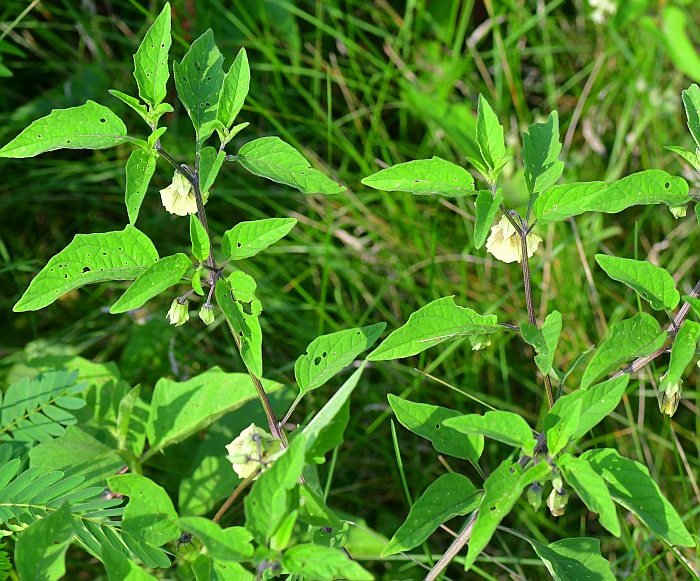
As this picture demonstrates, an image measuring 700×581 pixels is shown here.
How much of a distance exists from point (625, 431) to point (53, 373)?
1643 millimetres

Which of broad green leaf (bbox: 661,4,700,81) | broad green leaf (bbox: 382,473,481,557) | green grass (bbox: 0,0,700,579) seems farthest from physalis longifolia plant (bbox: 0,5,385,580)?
broad green leaf (bbox: 661,4,700,81)

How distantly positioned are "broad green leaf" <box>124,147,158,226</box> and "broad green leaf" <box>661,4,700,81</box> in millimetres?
2250

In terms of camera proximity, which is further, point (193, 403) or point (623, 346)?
point (193, 403)

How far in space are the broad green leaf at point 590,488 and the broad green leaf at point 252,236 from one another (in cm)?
58

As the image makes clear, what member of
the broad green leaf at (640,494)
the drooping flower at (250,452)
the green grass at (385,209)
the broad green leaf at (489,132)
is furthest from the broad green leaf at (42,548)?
the green grass at (385,209)

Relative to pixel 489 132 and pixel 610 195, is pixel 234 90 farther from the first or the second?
pixel 610 195

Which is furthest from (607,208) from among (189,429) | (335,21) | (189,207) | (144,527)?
(335,21)

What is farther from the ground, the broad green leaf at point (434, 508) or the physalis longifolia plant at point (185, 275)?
the physalis longifolia plant at point (185, 275)

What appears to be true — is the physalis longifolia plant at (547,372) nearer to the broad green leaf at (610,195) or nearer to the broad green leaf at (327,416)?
the broad green leaf at (610,195)

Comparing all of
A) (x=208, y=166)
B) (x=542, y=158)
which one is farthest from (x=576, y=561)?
(x=208, y=166)

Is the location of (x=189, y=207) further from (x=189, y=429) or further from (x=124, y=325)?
(x=124, y=325)

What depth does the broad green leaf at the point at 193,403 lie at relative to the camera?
1.75 metres

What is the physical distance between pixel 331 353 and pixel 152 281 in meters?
0.34

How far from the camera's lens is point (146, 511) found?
1235 mm
